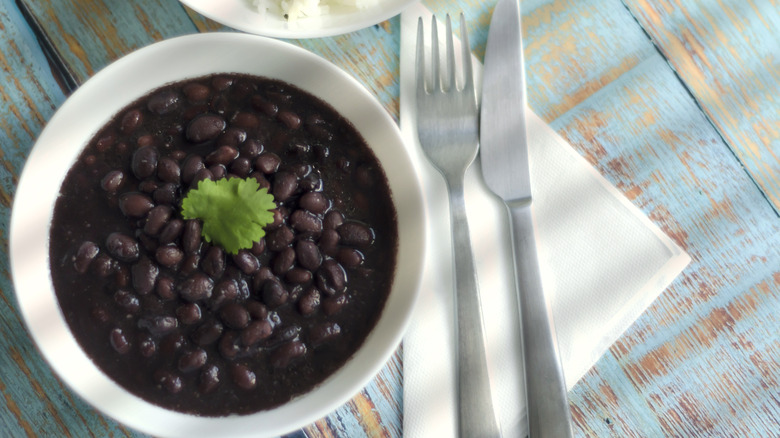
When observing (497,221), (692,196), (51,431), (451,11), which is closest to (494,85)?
(451,11)

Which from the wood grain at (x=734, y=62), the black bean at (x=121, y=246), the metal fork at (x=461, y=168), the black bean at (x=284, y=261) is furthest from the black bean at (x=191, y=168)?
the wood grain at (x=734, y=62)

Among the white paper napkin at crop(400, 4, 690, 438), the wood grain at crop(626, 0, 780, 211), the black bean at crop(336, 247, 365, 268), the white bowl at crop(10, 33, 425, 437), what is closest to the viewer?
the white bowl at crop(10, 33, 425, 437)

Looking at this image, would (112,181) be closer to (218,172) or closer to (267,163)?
(218,172)

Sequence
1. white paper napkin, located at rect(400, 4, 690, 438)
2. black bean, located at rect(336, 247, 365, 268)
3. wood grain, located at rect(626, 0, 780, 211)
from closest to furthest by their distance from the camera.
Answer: black bean, located at rect(336, 247, 365, 268), white paper napkin, located at rect(400, 4, 690, 438), wood grain, located at rect(626, 0, 780, 211)

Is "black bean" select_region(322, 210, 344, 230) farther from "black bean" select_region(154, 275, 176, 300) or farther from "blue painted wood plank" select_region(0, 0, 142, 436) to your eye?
"blue painted wood plank" select_region(0, 0, 142, 436)

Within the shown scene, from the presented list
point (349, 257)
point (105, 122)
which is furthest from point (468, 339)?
point (105, 122)

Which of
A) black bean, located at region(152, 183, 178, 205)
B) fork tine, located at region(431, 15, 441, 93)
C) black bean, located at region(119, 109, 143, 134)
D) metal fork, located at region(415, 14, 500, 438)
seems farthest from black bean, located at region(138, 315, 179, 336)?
fork tine, located at region(431, 15, 441, 93)

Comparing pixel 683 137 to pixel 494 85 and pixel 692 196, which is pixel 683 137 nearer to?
pixel 692 196
